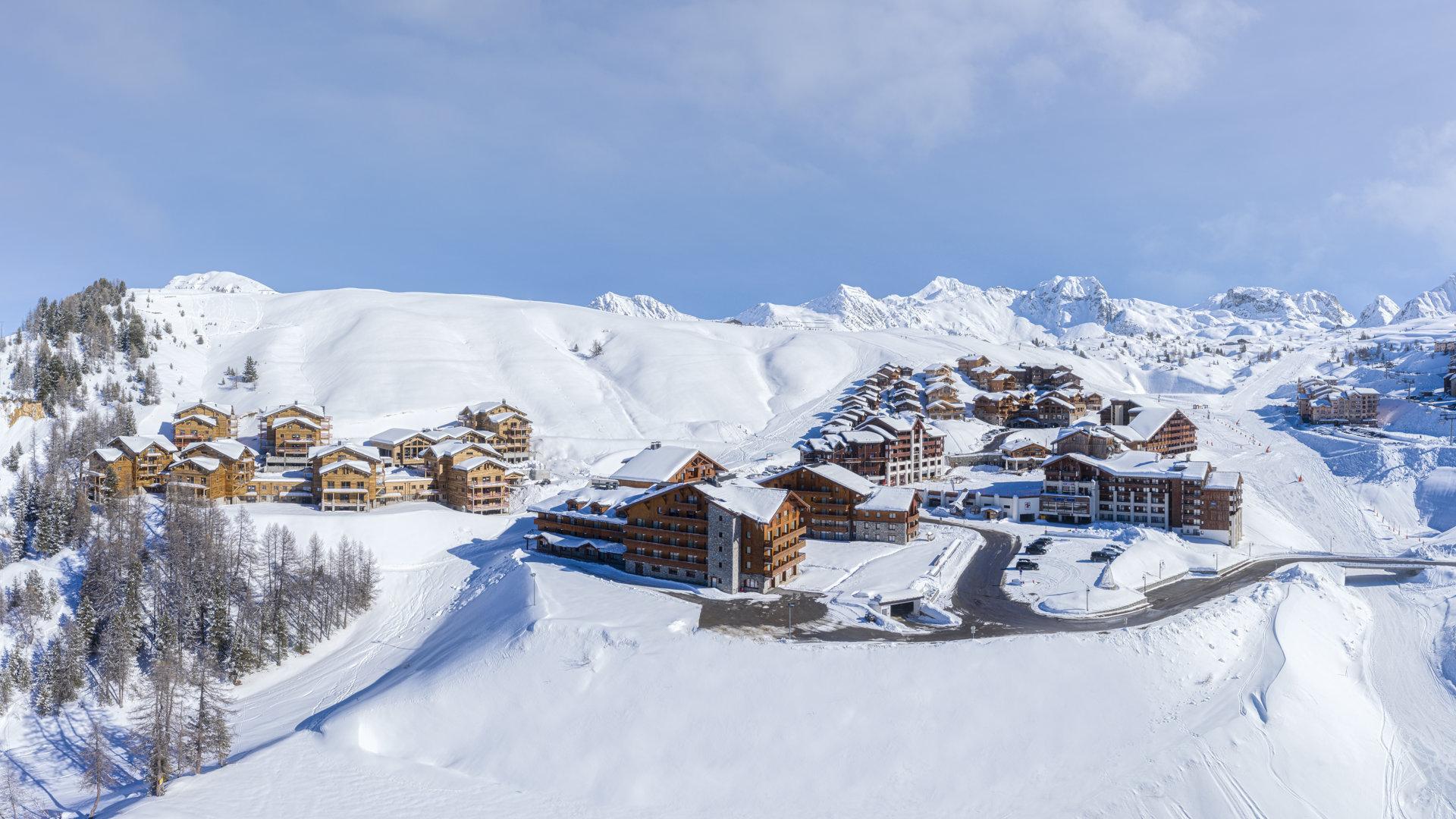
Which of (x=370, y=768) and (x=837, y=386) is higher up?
(x=837, y=386)

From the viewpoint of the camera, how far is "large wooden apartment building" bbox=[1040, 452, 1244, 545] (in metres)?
69.2

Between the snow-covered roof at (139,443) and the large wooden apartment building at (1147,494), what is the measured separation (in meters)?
87.8

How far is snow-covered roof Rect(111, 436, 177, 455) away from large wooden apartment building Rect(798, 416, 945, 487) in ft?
224

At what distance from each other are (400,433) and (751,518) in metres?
54.8

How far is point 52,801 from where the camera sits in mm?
38094

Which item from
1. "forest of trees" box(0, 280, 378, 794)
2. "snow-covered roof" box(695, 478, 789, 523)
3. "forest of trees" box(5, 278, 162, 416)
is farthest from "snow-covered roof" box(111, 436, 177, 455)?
"snow-covered roof" box(695, 478, 789, 523)

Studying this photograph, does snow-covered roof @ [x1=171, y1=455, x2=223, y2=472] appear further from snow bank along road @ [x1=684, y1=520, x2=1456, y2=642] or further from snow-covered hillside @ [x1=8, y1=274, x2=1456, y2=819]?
snow bank along road @ [x1=684, y1=520, x2=1456, y2=642]

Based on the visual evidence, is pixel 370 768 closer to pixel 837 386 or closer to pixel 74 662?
pixel 74 662

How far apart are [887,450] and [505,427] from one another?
164 ft

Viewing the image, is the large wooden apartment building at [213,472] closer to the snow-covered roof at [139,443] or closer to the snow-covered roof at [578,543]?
the snow-covered roof at [139,443]

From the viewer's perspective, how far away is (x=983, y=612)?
48.9 metres

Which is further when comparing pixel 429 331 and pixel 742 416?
pixel 429 331

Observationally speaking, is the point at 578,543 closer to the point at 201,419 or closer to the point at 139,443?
the point at 139,443

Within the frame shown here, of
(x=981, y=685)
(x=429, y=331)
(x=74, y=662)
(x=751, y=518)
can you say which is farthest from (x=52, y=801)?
(x=429, y=331)
